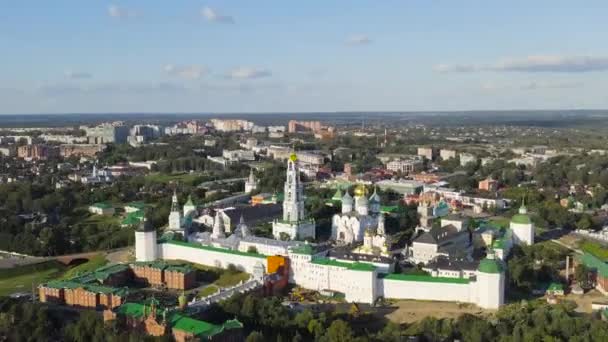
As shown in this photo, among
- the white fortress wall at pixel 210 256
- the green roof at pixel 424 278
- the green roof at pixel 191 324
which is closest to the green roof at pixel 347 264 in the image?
the green roof at pixel 424 278

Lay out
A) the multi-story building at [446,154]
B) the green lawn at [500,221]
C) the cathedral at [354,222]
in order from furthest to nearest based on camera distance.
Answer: the multi-story building at [446,154] < the green lawn at [500,221] < the cathedral at [354,222]

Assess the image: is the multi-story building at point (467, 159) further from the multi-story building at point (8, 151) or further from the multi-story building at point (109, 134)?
the multi-story building at point (109, 134)

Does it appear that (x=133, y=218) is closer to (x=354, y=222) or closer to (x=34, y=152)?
(x=354, y=222)

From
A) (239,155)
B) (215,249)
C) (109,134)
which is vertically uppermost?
(109,134)

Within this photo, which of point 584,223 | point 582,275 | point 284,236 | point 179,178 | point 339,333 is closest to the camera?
point 339,333

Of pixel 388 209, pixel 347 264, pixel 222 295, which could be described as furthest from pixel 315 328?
pixel 388 209

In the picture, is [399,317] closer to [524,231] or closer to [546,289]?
[546,289]
